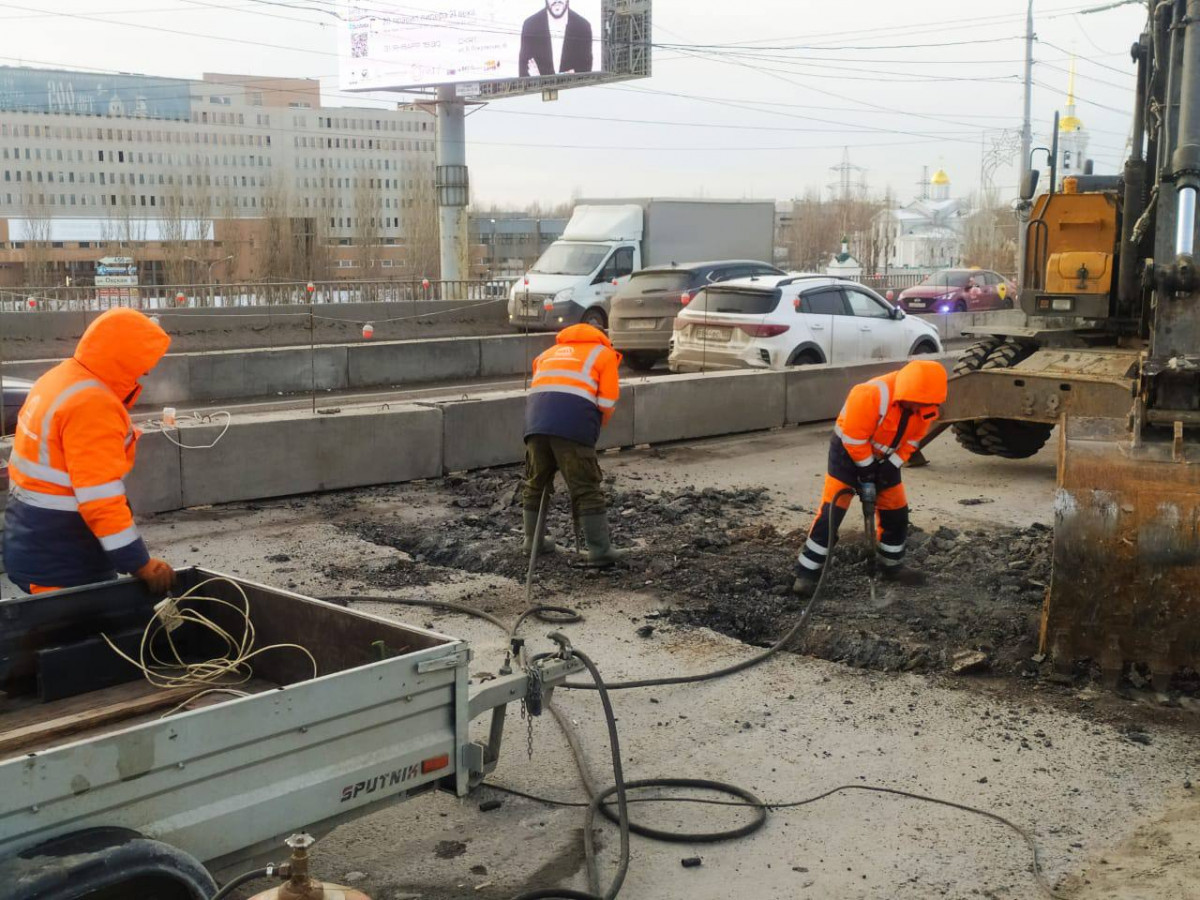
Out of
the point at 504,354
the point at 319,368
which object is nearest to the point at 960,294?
the point at 504,354

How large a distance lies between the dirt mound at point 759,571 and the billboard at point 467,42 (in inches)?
1340

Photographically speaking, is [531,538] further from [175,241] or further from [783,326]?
[175,241]

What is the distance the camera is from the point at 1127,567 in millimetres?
6148

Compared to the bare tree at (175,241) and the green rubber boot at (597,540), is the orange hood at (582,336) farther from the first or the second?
the bare tree at (175,241)

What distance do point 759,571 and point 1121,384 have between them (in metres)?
4.38

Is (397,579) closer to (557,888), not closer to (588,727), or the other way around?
(588,727)

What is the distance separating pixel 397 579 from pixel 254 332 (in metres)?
17.4

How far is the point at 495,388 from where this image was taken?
64.1ft

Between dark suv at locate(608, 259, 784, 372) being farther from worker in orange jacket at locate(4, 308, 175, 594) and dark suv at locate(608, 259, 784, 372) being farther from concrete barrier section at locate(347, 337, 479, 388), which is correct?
worker in orange jacket at locate(4, 308, 175, 594)

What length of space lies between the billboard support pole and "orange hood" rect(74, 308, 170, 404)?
4107cm

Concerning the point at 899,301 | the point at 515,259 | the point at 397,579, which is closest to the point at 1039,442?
the point at 397,579

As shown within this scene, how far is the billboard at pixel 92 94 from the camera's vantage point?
57.6 metres

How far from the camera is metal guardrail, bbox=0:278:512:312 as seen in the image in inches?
1032

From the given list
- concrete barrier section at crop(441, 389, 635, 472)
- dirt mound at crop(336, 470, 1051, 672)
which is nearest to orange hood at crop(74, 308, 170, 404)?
dirt mound at crop(336, 470, 1051, 672)
